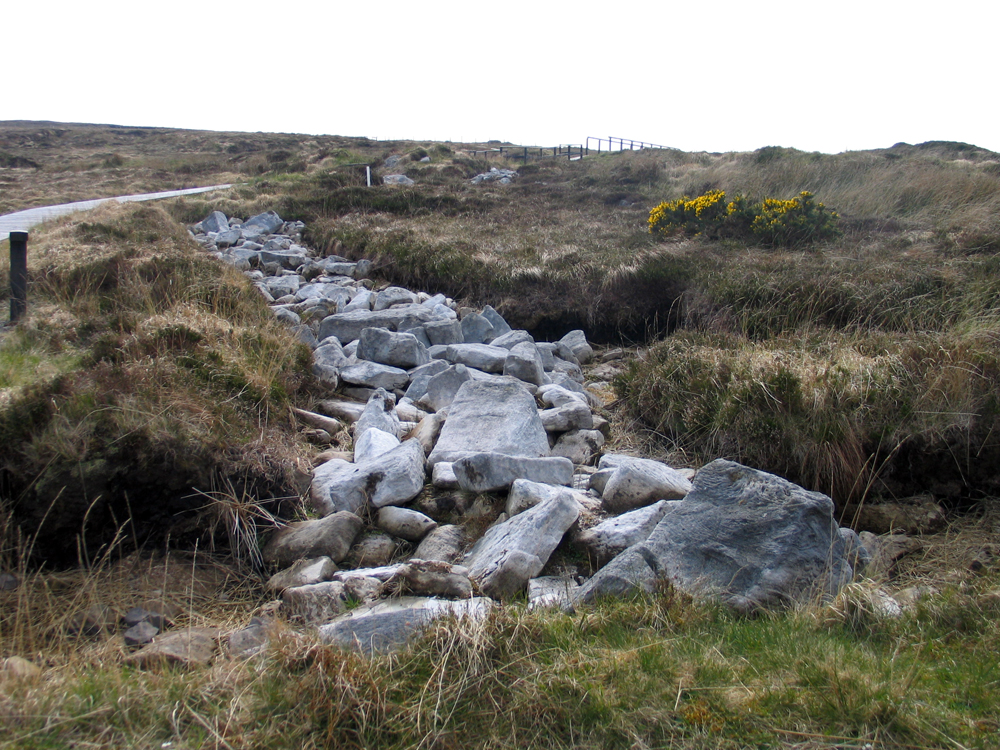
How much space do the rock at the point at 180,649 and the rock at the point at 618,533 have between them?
5.70 feet

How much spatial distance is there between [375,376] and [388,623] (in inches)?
145

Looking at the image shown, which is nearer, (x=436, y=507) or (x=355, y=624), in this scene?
(x=355, y=624)

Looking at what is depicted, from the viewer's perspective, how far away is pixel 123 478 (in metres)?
3.62

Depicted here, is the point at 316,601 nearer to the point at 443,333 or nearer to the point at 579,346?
the point at 443,333

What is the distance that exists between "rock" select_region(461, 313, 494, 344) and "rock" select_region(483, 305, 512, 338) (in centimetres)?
8

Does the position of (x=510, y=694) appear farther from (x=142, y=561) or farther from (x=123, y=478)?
(x=123, y=478)

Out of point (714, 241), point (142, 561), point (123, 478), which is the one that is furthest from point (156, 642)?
point (714, 241)

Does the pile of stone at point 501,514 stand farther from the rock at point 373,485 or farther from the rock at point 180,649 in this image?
the rock at point 180,649

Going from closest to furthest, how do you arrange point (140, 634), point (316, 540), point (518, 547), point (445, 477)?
point (140, 634), point (518, 547), point (316, 540), point (445, 477)

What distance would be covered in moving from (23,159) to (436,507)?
34682 mm

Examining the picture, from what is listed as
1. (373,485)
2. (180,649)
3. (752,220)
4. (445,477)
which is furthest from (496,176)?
(180,649)

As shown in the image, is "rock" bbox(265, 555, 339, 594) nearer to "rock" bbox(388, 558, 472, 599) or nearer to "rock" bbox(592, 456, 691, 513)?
"rock" bbox(388, 558, 472, 599)

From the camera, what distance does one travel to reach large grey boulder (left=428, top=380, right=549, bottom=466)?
4324mm

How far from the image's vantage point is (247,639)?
263 centimetres
